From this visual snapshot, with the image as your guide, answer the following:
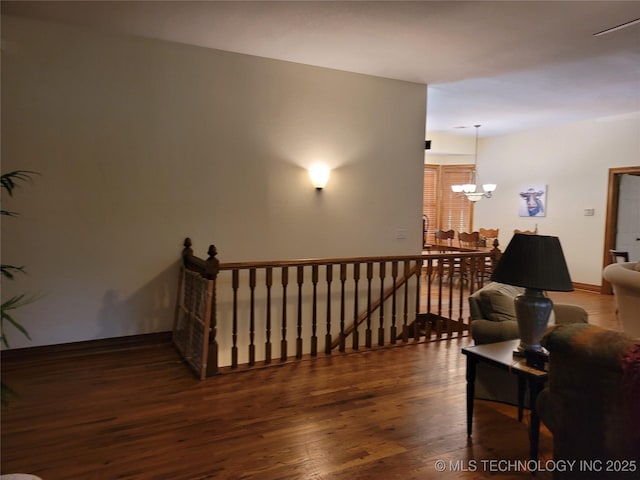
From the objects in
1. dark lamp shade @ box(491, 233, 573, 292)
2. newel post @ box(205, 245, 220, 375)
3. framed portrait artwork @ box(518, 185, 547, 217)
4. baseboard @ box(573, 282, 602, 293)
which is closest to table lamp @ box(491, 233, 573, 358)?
dark lamp shade @ box(491, 233, 573, 292)

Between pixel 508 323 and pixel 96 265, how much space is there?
322 cm

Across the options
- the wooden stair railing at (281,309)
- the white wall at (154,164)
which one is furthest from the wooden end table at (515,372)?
the white wall at (154,164)

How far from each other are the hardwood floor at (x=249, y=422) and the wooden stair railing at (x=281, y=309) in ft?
0.84

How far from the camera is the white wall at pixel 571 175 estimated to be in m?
6.94

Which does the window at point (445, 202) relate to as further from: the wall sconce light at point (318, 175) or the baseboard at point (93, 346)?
the baseboard at point (93, 346)

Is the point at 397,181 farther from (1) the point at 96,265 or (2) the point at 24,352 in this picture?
(2) the point at 24,352

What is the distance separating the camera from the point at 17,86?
137 inches

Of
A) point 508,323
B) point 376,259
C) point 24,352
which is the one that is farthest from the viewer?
point 376,259

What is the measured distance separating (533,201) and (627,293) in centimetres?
458

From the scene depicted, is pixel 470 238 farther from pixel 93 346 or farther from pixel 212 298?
pixel 93 346

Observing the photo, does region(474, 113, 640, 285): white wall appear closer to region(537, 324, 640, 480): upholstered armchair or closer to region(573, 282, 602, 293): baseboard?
region(573, 282, 602, 293): baseboard

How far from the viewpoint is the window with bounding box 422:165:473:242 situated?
9.36m

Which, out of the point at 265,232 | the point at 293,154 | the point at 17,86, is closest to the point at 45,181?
the point at 17,86

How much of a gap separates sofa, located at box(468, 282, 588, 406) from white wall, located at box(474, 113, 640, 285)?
15.4ft
